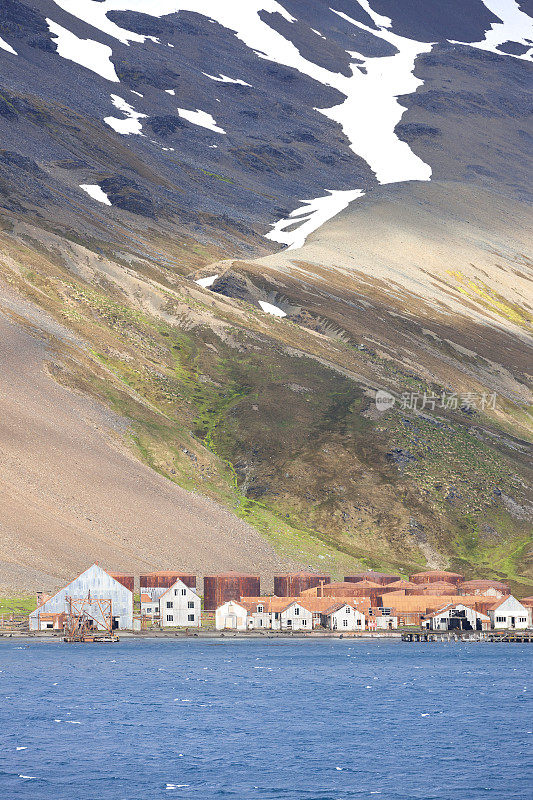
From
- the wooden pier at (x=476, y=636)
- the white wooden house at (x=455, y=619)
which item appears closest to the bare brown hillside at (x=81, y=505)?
the white wooden house at (x=455, y=619)

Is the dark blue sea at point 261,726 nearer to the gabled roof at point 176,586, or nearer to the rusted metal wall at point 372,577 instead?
the gabled roof at point 176,586

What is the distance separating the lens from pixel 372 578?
511ft

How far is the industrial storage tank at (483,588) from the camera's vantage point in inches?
6078

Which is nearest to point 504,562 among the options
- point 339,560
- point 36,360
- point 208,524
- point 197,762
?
point 339,560

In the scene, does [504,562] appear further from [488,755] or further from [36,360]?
[488,755]

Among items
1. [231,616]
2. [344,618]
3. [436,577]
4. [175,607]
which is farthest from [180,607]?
[436,577]

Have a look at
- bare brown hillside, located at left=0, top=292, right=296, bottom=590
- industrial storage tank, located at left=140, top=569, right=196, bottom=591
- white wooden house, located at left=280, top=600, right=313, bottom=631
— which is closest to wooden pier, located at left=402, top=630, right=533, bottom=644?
white wooden house, located at left=280, top=600, right=313, bottom=631

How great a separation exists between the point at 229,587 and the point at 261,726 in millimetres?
68979

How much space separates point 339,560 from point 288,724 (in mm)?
95483

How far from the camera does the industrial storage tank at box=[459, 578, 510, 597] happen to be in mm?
154375

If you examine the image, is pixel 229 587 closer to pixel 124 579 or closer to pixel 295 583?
pixel 295 583

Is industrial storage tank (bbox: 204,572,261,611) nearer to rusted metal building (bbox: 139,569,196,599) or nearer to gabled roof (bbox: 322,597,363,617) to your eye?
rusted metal building (bbox: 139,569,196,599)

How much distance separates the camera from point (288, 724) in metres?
75.1

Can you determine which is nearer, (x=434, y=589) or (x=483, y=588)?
(x=434, y=589)
